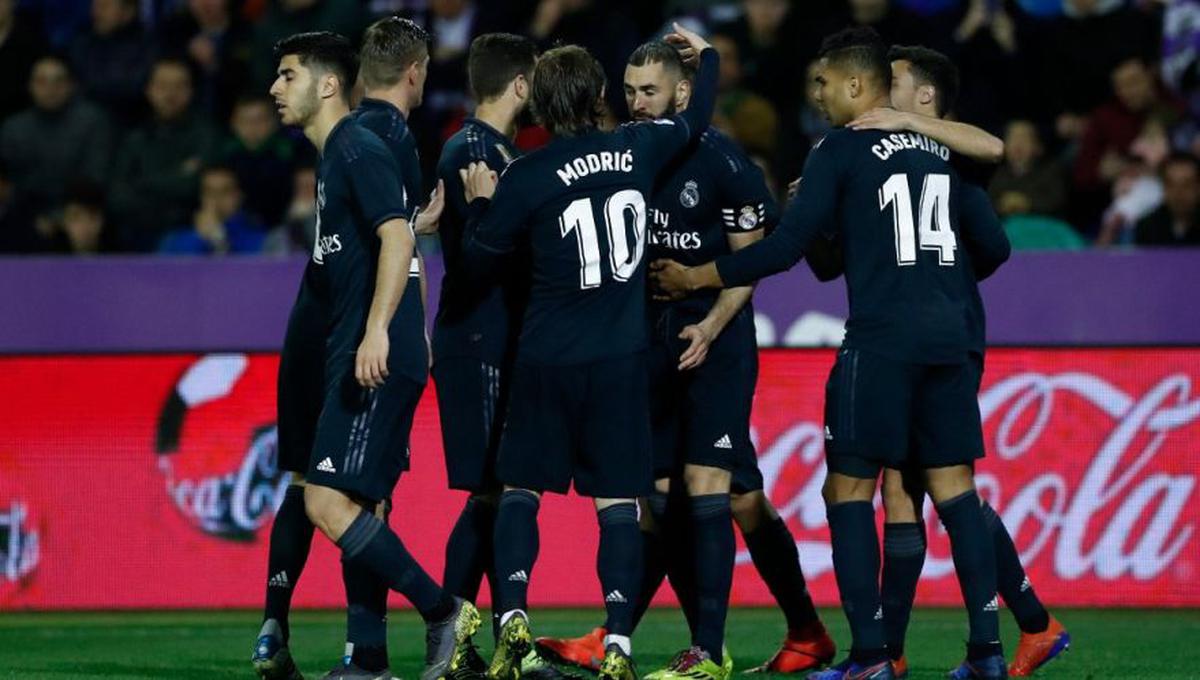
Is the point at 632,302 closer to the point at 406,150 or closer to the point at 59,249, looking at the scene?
the point at 406,150

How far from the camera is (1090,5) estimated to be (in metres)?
13.9

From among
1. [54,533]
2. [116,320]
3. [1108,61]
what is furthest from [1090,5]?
[54,533]

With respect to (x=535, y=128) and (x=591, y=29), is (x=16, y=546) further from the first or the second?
(x=591, y=29)

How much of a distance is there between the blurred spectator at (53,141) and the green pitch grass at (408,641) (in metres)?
4.08

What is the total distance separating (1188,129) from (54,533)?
7.28 m

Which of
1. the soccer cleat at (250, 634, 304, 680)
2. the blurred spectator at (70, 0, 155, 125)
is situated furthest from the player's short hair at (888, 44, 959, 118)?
the blurred spectator at (70, 0, 155, 125)

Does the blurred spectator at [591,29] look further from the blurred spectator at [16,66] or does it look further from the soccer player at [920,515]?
the soccer player at [920,515]

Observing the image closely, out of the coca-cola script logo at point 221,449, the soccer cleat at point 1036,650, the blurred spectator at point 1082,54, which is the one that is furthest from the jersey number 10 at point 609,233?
the blurred spectator at point 1082,54

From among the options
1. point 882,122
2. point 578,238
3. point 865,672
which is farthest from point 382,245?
point 865,672

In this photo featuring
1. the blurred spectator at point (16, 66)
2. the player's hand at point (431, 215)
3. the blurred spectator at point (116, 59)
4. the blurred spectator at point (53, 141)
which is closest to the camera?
the player's hand at point (431, 215)

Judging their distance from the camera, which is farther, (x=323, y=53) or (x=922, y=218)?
(x=922, y=218)

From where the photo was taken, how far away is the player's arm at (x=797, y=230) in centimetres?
725

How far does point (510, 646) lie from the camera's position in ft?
22.6

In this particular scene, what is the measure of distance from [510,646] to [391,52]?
2.00 m
